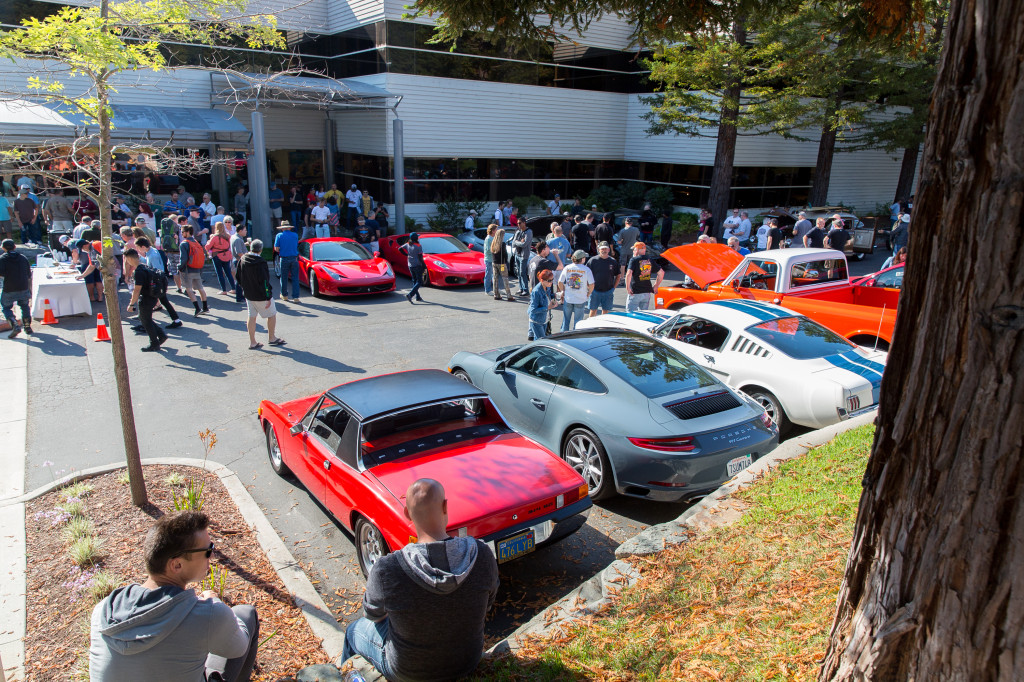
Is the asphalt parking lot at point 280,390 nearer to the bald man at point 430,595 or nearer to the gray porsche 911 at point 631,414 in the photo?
the gray porsche 911 at point 631,414

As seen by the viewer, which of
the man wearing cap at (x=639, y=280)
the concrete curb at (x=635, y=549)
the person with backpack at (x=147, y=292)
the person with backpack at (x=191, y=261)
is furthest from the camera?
the person with backpack at (x=191, y=261)

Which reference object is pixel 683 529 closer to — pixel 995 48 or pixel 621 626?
pixel 621 626

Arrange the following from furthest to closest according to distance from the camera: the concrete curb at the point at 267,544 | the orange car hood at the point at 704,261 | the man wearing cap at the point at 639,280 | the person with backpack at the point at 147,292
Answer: the orange car hood at the point at 704,261 → the man wearing cap at the point at 639,280 → the person with backpack at the point at 147,292 → the concrete curb at the point at 267,544

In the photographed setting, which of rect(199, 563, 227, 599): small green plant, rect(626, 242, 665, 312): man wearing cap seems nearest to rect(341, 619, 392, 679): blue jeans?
rect(199, 563, 227, 599): small green plant

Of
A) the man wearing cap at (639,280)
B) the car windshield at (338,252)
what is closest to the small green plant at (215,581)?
the man wearing cap at (639,280)

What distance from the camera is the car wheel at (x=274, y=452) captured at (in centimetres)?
697

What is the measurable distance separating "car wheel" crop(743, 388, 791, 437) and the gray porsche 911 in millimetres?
1187

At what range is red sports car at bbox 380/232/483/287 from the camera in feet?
53.5

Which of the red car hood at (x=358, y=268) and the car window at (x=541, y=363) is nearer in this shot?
the car window at (x=541, y=363)

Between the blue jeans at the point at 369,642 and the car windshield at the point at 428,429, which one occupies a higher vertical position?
the car windshield at the point at 428,429

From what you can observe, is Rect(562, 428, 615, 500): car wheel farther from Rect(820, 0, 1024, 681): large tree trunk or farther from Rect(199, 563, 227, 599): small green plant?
Rect(820, 0, 1024, 681): large tree trunk

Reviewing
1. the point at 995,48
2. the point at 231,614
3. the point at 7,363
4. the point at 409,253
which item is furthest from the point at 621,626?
the point at 409,253

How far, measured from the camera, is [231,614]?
3.22m

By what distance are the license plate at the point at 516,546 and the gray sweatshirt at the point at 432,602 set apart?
4.44 ft
